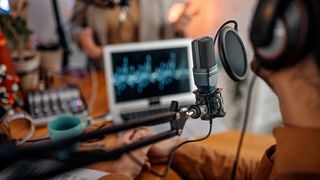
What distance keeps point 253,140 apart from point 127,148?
2.56 feet

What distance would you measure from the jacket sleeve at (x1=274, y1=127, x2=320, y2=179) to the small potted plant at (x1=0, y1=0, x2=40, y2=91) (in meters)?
1.01

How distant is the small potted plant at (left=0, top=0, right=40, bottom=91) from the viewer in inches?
46.2

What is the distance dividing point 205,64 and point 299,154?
0.73 ft

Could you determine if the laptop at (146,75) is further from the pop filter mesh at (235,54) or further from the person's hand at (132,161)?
the pop filter mesh at (235,54)

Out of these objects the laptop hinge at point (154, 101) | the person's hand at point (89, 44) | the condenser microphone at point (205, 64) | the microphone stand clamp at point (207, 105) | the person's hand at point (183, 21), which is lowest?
the laptop hinge at point (154, 101)

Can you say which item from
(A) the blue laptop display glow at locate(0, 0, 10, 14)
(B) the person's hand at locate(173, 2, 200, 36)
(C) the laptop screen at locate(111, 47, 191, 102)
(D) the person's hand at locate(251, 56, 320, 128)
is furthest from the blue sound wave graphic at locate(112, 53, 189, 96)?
(D) the person's hand at locate(251, 56, 320, 128)

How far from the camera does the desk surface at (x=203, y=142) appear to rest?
0.94 m

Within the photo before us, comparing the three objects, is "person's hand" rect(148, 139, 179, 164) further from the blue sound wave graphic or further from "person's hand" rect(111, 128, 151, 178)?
the blue sound wave graphic

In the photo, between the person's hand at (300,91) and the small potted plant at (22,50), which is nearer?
the person's hand at (300,91)

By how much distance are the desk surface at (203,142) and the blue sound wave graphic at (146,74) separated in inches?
4.8

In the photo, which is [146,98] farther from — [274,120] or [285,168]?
[274,120]

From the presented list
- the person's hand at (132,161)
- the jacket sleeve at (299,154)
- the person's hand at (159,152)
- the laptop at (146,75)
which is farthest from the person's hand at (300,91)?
the laptop at (146,75)

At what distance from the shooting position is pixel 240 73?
61 cm

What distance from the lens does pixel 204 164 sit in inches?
35.6
